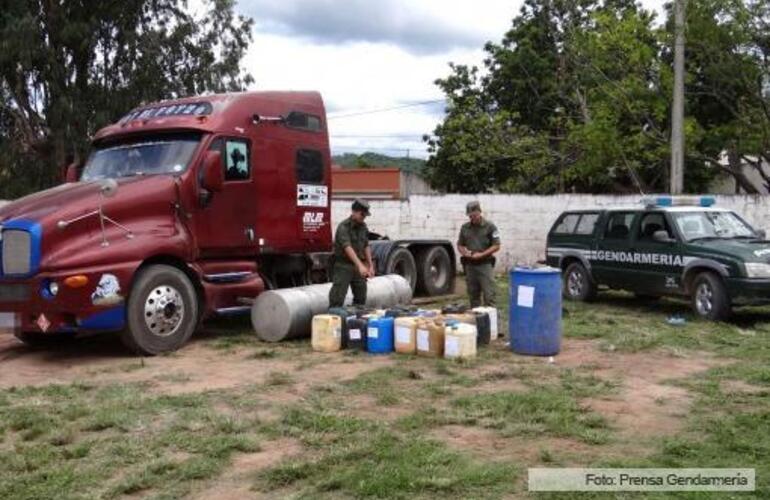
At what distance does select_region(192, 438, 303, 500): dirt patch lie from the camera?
4895 mm

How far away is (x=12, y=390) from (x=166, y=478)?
335 cm

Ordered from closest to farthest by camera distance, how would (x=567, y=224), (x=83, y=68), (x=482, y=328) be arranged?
(x=482, y=328) → (x=567, y=224) → (x=83, y=68)

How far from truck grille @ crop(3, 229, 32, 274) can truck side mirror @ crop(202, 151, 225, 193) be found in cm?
214

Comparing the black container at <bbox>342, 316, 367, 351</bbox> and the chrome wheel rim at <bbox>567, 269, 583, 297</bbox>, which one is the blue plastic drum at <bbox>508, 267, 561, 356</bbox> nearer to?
the black container at <bbox>342, 316, 367, 351</bbox>

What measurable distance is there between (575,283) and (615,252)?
126 centimetres

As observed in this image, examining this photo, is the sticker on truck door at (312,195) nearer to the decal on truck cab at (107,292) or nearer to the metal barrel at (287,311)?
the metal barrel at (287,311)

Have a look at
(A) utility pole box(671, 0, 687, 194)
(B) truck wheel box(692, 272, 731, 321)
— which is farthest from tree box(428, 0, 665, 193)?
(B) truck wheel box(692, 272, 731, 321)

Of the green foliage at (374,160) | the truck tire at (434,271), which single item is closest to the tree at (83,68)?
the truck tire at (434,271)

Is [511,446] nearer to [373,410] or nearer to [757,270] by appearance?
[373,410]

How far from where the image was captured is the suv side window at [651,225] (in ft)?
41.0

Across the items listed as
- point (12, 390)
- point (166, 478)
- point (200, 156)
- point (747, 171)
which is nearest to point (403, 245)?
point (200, 156)

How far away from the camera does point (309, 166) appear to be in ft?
38.7

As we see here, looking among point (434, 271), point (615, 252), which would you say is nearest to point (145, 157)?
point (434, 271)

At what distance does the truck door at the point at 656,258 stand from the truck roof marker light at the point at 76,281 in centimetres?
795
